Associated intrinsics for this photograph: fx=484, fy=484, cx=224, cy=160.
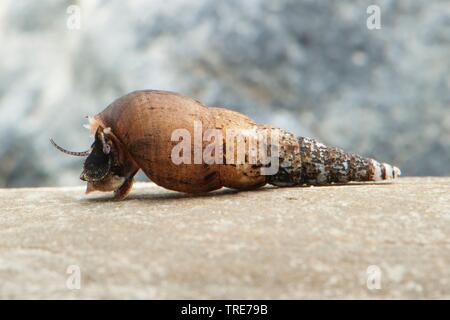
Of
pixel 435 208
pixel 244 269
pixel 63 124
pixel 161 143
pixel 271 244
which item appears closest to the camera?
pixel 244 269

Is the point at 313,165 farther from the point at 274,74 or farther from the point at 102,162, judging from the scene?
the point at 274,74

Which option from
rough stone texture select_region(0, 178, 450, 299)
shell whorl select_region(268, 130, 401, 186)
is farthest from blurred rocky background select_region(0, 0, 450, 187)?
rough stone texture select_region(0, 178, 450, 299)

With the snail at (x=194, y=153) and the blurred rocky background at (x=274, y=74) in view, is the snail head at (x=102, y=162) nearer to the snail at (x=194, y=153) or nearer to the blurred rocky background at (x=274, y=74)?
the snail at (x=194, y=153)

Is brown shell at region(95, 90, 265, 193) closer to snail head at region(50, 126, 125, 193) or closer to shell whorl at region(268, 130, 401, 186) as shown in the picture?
snail head at region(50, 126, 125, 193)

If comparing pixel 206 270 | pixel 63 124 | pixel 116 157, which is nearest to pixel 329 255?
pixel 206 270

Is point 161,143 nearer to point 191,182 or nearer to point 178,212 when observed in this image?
point 191,182

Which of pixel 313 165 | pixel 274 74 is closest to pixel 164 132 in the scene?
pixel 313 165

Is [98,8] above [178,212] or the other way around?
above
